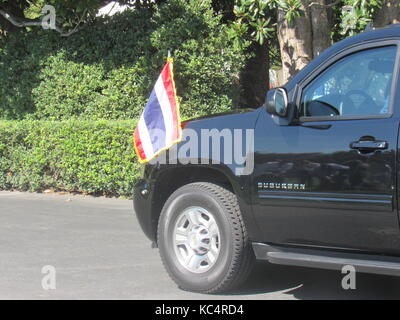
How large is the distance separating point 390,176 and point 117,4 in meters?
11.3

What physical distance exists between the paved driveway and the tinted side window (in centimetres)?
157

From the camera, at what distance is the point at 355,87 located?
17.0 ft

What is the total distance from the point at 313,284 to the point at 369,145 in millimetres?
1870

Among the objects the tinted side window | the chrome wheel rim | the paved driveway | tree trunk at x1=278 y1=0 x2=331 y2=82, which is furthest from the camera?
tree trunk at x1=278 y1=0 x2=331 y2=82

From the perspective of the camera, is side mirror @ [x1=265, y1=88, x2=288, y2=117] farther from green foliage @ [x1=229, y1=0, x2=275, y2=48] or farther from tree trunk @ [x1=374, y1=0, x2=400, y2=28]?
tree trunk @ [x1=374, y1=0, x2=400, y2=28]

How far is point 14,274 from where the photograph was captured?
6492mm

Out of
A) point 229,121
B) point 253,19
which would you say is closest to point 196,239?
point 229,121

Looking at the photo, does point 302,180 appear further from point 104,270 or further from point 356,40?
point 104,270

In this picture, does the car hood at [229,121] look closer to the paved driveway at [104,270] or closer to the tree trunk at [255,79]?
the paved driveway at [104,270]

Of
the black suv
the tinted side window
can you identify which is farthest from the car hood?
the tinted side window

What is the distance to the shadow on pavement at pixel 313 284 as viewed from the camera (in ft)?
19.3

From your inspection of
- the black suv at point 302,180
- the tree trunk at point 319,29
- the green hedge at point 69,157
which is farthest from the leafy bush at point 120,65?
the black suv at point 302,180

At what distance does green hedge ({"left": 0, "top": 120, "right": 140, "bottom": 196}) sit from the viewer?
11398 mm
